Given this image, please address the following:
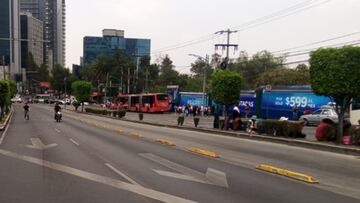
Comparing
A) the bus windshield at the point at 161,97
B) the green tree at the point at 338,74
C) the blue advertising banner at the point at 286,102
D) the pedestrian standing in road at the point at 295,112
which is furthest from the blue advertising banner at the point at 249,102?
the green tree at the point at 338,74

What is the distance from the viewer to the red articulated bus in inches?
3332

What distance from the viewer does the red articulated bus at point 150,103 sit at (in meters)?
84.6

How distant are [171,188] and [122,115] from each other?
54.0m

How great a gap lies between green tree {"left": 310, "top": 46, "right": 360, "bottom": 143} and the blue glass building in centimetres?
11970

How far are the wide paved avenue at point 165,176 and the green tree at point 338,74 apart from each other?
3.21 metres

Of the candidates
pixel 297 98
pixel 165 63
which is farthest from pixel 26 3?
pixel 165 63

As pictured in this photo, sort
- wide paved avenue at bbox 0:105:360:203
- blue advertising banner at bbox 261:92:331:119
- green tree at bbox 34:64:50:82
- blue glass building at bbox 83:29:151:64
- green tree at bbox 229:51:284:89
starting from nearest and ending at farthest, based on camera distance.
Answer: wide paved avenue at bbox 0:105:360:203 → blue advertising banner at bbox 261:92:331:119 → green tree at bbox 229:51:284:89 → blue glass building at bbox 83:29:151:64 → green tree at bbox 34:64:50:82

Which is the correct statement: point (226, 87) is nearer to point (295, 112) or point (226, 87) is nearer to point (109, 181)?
point (295, 112)

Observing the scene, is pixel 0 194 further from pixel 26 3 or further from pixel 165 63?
pixel 165 63

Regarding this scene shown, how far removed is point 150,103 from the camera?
8669 cm

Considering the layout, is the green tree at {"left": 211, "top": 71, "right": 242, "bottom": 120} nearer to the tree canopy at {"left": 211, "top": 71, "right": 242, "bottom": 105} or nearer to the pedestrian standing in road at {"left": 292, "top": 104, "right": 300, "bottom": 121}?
the tree canopy at {"left": 211, "top": 71, "right": 242, "bottom": 105}

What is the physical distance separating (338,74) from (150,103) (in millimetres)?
64543

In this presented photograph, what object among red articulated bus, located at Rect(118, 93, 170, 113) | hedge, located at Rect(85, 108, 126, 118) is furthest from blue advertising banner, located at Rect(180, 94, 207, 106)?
hedge, located at Rect(85, 108, 126, 118)

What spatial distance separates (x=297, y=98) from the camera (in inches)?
2074
